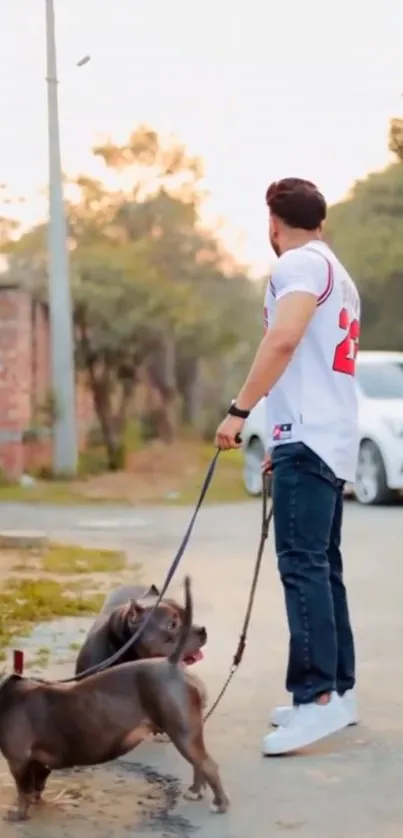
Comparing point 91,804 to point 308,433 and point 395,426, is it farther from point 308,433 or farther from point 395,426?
point 395,426

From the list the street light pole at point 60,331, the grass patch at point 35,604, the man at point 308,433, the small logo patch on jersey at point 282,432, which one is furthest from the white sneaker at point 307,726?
the street light pole at point 60,331

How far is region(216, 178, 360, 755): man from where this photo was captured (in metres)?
Answer: 4.32

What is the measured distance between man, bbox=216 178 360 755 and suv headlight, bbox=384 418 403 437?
28.2ft

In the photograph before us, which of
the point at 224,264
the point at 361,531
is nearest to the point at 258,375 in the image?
the point at 361,531

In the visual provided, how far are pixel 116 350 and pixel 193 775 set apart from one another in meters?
17.7

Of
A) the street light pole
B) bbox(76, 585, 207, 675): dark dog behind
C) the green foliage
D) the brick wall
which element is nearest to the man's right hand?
bbox(76, 585, 207, 675): dark dog behind

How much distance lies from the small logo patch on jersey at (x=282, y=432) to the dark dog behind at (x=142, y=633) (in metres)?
0.62

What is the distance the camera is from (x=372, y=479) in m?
13.1

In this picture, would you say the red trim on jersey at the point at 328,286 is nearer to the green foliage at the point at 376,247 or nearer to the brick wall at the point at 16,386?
the brick wall at the point at 16,386

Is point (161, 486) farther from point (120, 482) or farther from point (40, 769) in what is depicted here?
point (40, 769)

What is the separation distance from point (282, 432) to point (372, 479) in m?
8.86

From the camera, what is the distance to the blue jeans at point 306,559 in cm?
437

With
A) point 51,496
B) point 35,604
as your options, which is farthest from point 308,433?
point 51,496

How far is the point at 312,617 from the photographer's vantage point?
4426 millimetres
